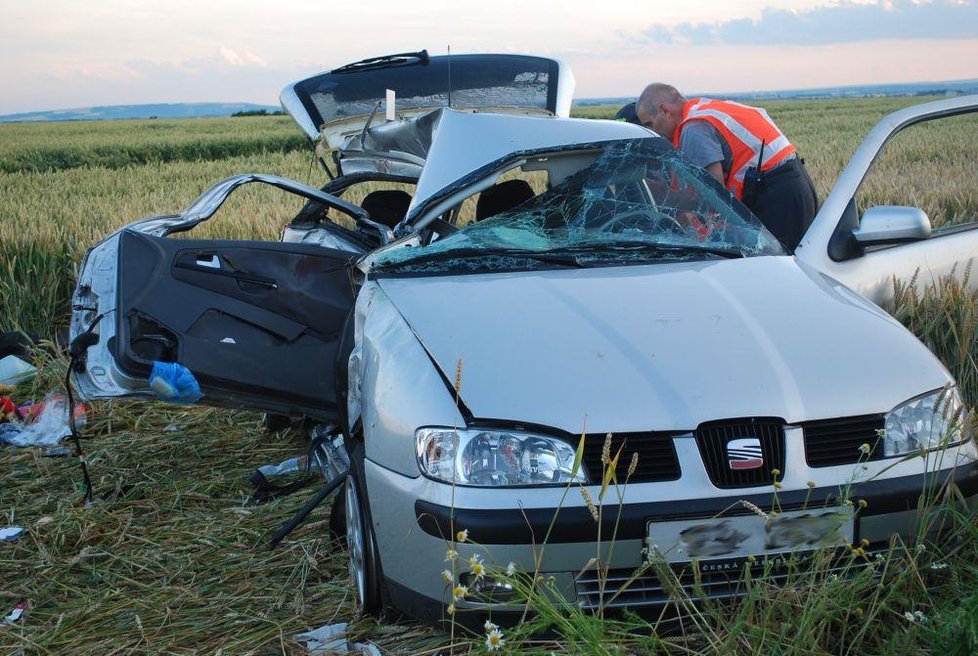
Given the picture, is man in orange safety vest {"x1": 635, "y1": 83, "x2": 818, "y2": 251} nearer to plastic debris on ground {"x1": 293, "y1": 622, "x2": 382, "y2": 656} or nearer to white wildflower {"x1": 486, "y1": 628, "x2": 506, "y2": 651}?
plastic debris on ground {"x1": 293, "y1": 622, "x2": 382, "y2": 656}

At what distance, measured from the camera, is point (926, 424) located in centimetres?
285

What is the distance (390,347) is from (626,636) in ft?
3.53

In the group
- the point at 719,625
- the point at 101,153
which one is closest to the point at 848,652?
the point at 719,625

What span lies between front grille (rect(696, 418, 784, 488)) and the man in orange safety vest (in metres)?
3.56

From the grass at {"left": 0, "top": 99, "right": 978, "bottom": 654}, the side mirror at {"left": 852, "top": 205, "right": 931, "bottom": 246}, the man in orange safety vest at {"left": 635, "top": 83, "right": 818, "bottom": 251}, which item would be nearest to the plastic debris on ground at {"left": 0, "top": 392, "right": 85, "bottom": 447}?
the grass at {"left": 0, "top": 99, "right": 978, "bottom": 654}

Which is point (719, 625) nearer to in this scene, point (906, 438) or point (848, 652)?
point (848, 652)

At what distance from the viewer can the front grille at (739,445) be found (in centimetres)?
264

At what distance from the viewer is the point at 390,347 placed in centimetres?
310

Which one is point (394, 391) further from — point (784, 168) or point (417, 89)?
point (784, 168)

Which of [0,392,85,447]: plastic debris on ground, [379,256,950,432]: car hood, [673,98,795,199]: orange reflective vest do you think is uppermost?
[673,98,795,199]: orange reflective vest

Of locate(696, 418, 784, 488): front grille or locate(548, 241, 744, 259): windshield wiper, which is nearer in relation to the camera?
locate(696, 418, 784, 488): front grille

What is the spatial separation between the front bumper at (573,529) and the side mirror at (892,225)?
4.53ft

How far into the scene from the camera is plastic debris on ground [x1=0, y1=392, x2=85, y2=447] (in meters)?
5.53

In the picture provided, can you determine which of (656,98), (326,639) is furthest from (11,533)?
(656,98)
